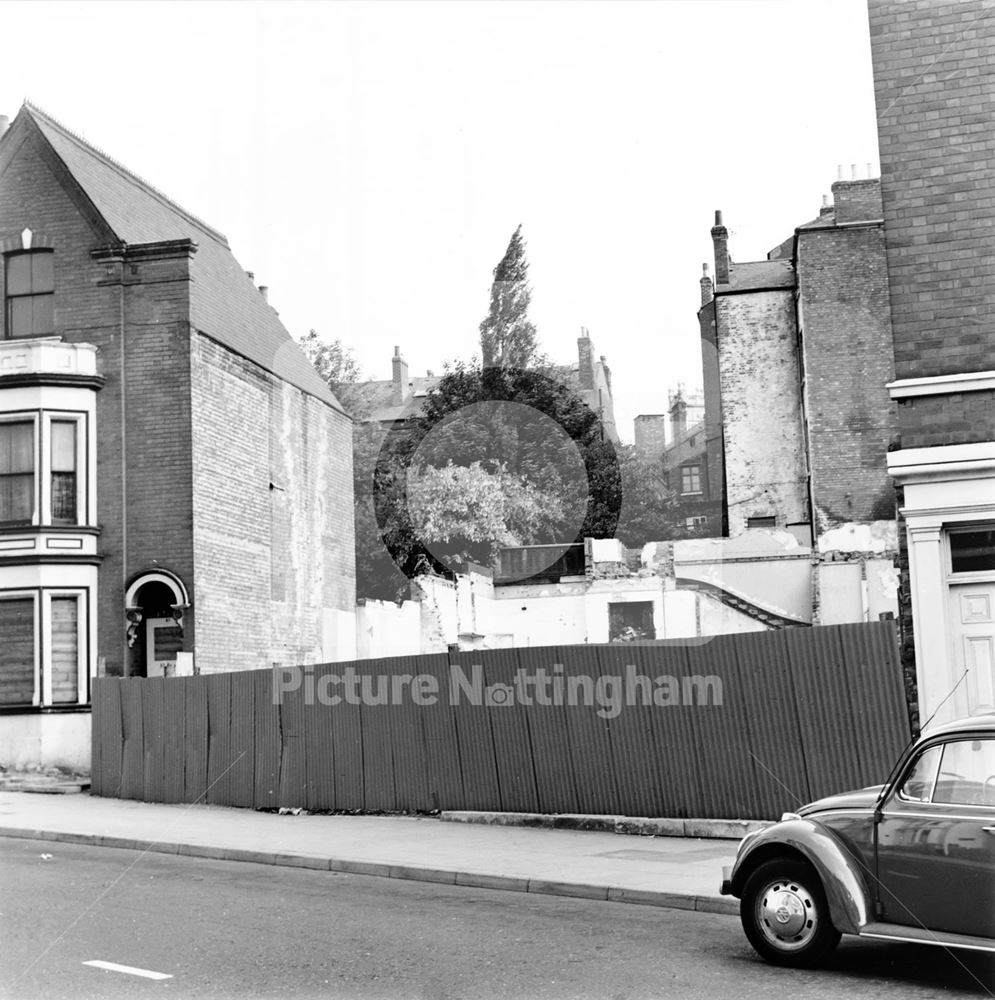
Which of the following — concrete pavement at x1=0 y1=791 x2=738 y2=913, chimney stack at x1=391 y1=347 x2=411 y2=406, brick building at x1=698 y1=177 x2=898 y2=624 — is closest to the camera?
concrete pavement at x1=0 y1=791 x2=738 y2=913

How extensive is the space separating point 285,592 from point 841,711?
1834cm

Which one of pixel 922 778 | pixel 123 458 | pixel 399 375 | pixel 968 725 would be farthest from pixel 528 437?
pixel 968 725

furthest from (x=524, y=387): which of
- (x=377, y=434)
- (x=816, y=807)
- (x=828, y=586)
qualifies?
(x=816, y=807)

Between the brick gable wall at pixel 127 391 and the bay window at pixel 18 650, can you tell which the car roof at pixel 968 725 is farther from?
the bay window at pixel 18 650

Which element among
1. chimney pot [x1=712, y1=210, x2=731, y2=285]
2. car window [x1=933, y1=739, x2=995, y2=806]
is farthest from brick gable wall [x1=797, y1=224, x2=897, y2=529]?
car window [x1=933, y1=739, x2=995, y2=806]

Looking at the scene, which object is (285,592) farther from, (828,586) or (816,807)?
(816,807)

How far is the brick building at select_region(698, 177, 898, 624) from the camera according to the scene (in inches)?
1449

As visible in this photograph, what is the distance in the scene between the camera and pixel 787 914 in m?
7.83

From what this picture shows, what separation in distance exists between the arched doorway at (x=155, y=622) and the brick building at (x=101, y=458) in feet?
0.12

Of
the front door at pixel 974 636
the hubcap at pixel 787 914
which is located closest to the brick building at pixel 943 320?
the front door at pixel 974 636

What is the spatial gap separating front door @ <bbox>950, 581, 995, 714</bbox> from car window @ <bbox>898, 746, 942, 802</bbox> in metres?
5.60

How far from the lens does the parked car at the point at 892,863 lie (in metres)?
7.09

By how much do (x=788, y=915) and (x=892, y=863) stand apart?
78 centimetres

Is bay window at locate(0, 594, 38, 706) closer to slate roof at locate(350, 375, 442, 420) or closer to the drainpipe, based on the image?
the drainpipe
